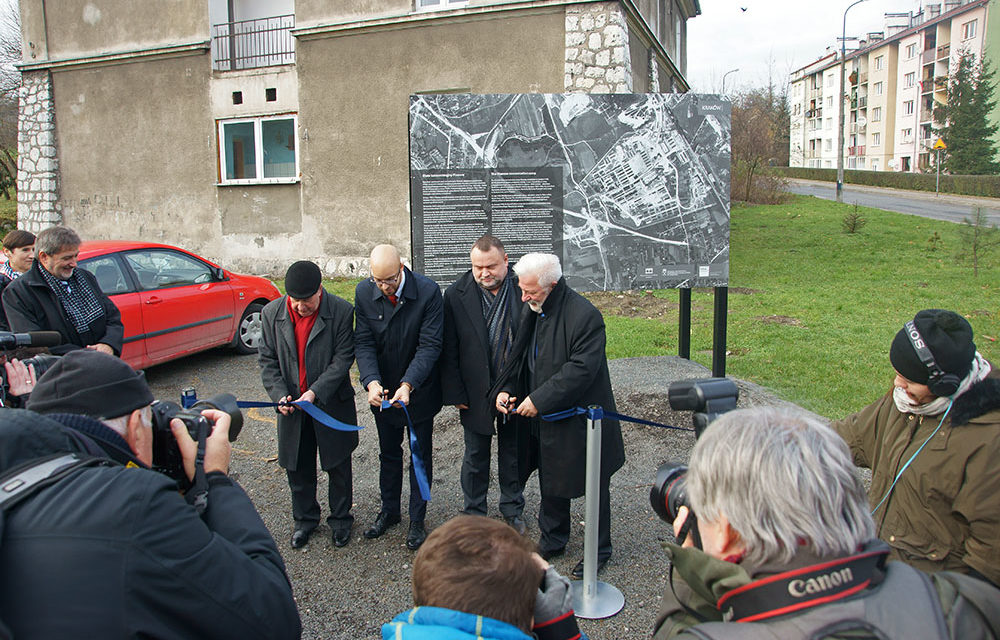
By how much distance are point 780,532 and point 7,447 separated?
64.3 inches

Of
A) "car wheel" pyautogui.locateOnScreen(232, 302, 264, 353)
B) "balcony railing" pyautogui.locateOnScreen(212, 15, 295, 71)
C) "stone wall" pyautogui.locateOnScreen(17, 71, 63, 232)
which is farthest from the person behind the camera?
"stone wall" pyautogui.locateOnScreen(17, 71, 63, 232)

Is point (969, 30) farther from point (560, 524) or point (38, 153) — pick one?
point (560, 524)

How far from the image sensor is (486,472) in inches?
186

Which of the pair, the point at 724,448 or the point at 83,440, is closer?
the point at 724,448

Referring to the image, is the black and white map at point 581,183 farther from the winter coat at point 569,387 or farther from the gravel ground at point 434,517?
the winter coat at point 569,387

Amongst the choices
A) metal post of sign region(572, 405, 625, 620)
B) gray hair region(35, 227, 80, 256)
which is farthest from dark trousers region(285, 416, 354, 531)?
gray hair region(35, 227, 80, 256)

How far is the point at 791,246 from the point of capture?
18.5m

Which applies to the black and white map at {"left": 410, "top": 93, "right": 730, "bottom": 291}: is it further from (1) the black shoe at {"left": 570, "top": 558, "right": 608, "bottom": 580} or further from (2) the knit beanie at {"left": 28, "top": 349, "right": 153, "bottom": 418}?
(2) the knit beanie at {"left": 28, "top": 349, "right": 153, "bottom": 418}

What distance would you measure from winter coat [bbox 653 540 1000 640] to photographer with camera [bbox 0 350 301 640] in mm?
1016

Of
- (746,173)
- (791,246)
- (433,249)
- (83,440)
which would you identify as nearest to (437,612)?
(83,440)

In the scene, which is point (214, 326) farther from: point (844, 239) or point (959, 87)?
point (959, 87)

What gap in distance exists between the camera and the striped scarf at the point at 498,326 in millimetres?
4648

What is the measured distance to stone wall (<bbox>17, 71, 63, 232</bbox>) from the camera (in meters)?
16.7

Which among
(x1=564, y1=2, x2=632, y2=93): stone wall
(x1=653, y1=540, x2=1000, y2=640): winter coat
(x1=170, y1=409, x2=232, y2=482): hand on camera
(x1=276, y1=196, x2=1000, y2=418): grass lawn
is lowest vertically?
(x1=276, y1=196, x2=1000, y2=418): grass lawn
